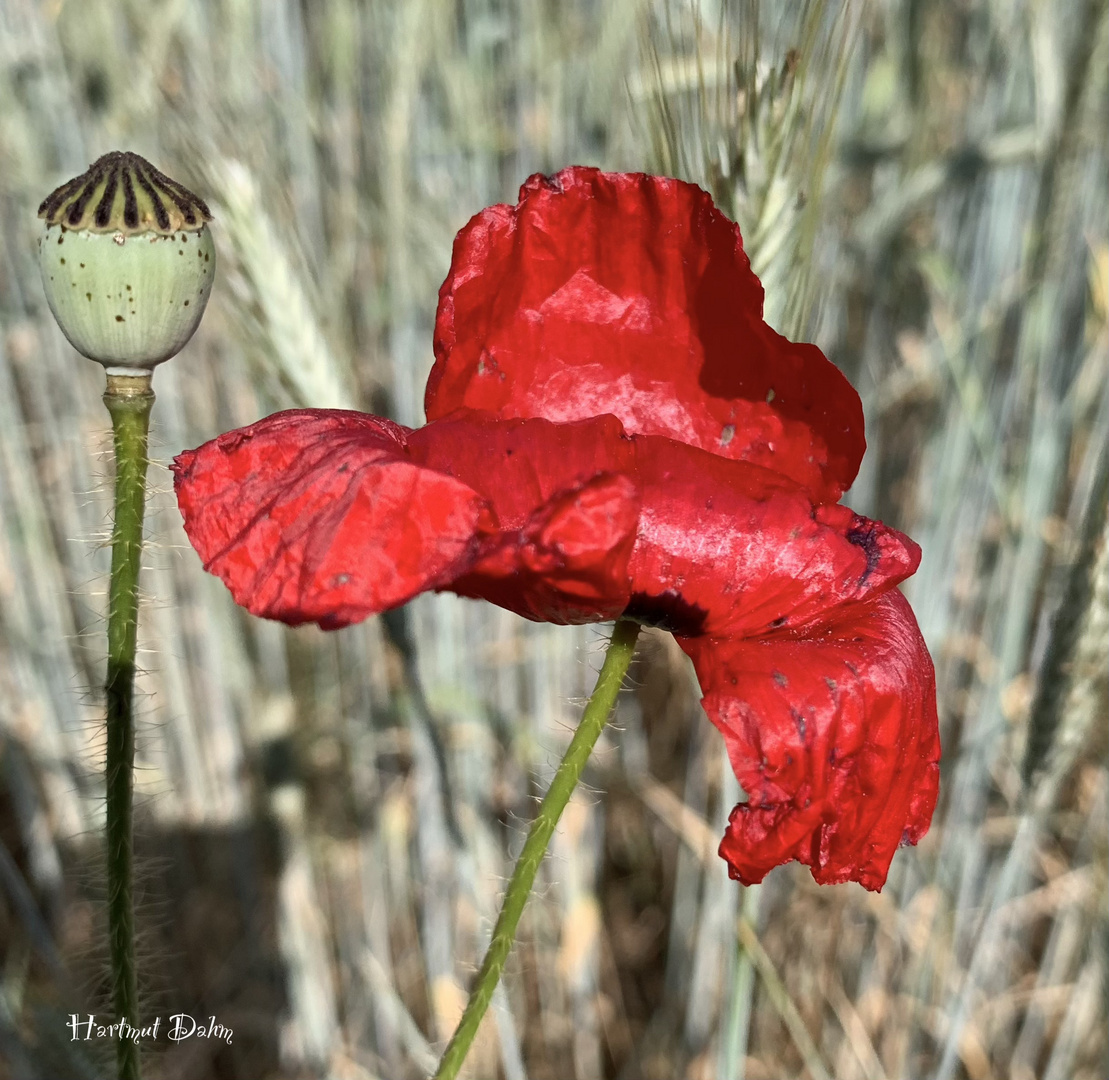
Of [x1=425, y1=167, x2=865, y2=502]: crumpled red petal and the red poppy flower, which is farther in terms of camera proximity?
[x1=425, y1=167, x2=865, y2=502]: crumpled red petal

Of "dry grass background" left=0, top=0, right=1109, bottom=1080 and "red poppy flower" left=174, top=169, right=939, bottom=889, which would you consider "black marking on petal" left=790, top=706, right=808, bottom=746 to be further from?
"dry grass background" left=0, top=0, right=1109, bottom=1080

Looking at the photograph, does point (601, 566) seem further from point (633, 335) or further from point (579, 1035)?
point (579, 1035)

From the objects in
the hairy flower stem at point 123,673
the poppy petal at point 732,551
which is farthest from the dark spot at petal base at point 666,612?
the hairy flower stem at point 123,673

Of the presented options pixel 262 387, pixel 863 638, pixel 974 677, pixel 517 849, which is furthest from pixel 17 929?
pixel 863 638

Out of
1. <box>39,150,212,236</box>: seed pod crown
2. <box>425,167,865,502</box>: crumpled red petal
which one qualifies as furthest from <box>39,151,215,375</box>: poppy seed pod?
<box>425,167,865,502</box>: crumpled red petal

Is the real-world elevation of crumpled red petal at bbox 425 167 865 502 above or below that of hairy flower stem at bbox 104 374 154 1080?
above

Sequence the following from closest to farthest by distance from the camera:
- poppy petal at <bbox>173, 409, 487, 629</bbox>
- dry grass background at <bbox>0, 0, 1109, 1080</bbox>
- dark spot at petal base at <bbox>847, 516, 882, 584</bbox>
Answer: poppy petal at <bbox>173, 409, 487, 629</bbox> < dark spot at petal base at <bbox>847, 516, 882, 584</bbox> < dry grass background at <bbox>0, 0, 1109, 1080</bbox>

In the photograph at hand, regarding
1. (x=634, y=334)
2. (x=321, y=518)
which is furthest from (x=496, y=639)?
(x=321, y=518)
